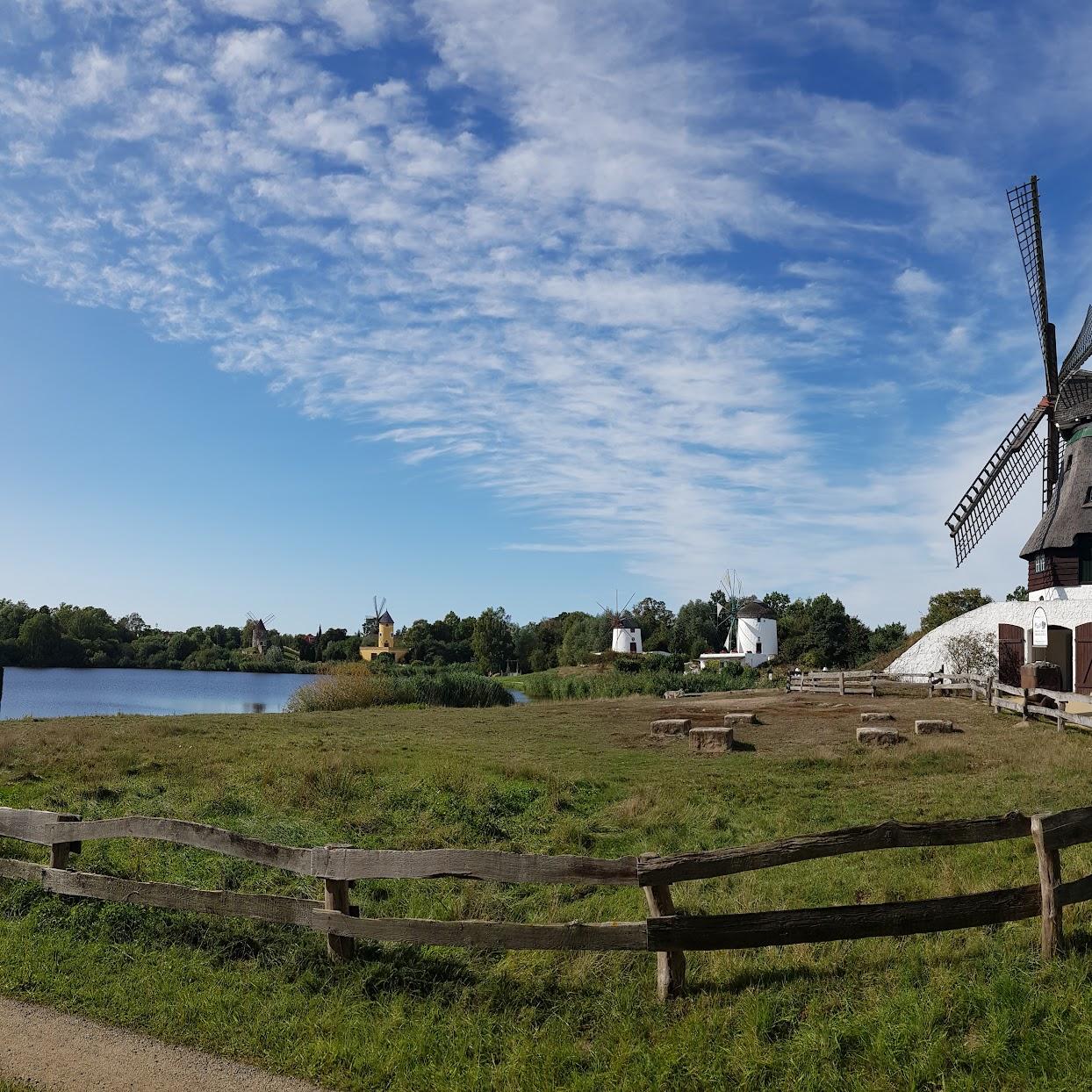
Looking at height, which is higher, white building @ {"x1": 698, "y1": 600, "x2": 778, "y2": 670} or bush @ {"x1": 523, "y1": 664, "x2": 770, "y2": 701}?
white building @ {"x1": 698, "y1": 600, "x2": 778, "y2": 670}

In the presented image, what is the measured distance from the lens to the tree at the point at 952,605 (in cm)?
6675

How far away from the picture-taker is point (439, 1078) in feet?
19.3

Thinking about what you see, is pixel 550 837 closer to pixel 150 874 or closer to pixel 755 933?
pixel 150 874

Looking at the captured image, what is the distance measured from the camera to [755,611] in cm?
8769

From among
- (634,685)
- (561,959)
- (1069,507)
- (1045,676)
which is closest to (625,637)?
(634,685)

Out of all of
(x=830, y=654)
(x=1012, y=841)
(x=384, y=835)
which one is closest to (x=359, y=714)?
(x=384, y=835)

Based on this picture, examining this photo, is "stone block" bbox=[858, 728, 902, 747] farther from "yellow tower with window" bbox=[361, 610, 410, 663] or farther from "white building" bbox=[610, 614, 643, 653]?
"yellow tower with window" bbox=[361, 610, 410, 663]

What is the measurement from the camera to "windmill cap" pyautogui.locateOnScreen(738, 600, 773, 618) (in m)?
87.5

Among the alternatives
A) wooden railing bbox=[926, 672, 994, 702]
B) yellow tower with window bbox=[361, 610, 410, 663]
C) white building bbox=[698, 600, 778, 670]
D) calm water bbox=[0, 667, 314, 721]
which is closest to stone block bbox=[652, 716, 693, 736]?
wooden railing bbox=[926, 672, 994, 702]

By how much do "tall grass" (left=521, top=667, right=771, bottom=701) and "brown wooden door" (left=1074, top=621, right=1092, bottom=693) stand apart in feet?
63.4

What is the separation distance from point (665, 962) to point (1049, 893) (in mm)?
→ 3045

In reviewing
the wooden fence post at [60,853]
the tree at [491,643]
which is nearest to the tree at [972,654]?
the wooden fence post at [60,853]

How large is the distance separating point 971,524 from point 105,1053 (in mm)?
45692

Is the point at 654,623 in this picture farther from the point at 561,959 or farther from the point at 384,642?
the point at 561,959
